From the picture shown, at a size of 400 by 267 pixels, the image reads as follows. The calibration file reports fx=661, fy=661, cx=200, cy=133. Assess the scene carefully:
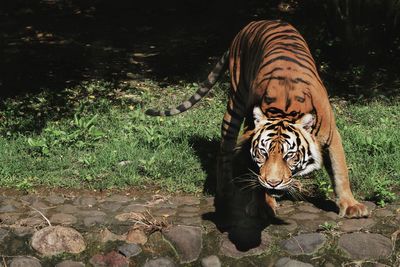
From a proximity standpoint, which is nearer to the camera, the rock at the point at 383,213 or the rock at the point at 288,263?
the rock at the point at 288,263

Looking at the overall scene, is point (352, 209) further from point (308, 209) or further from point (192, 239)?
point (192, 239)

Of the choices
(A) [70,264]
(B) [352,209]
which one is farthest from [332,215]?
(A) [70,264]

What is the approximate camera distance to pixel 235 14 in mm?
10898

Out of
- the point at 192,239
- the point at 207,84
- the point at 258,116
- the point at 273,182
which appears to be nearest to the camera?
the point at 273,182

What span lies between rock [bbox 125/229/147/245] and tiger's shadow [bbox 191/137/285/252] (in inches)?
19.9

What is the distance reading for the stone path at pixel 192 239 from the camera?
14.8 ft

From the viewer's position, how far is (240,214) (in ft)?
16.3

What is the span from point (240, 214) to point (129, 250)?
89cm

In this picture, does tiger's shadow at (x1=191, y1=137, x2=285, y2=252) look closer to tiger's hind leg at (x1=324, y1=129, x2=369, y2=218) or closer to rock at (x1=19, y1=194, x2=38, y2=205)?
tiger's hind leg at (x1=324, y1=129, x2=369, y2=218)

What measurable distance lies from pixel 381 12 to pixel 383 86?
140 centimetres

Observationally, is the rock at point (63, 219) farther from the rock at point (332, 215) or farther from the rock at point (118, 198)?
the rock at point (332, 215)

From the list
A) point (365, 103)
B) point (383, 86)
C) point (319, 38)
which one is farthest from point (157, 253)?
point (319, 38)

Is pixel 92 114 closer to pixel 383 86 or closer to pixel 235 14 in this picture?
pixel 383 86

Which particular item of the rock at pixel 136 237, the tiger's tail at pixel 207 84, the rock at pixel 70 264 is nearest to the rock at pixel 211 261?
the rock at pixel 136 237
